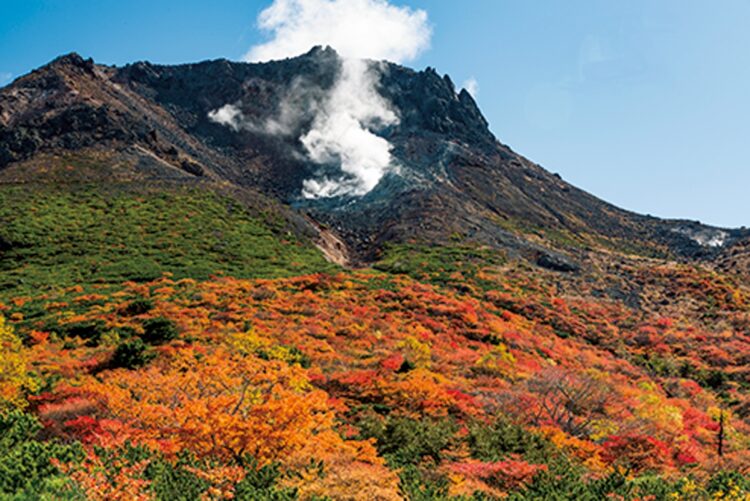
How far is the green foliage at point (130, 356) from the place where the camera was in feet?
74.0

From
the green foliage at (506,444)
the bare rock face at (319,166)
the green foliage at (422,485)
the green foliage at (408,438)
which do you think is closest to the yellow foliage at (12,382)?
the green foliage at (408,438)

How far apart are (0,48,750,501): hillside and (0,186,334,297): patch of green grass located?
0.33m

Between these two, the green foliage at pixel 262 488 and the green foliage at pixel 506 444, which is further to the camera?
the green foliage at pixel 506 444

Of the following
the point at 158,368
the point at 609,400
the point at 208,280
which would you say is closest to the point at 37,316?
the point at 208,280

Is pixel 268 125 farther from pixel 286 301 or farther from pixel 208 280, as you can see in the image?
pixel 286 301

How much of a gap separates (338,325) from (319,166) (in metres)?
84.0

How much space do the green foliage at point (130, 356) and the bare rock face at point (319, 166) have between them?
5154 centimetres

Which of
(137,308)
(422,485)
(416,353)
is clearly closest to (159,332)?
(137,308)

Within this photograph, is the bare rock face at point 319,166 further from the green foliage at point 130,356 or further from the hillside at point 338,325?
the green foliage at point 130,356

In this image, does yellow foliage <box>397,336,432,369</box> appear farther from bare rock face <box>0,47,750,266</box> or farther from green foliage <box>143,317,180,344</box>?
bare rock face <box>0,47,750,266</box>

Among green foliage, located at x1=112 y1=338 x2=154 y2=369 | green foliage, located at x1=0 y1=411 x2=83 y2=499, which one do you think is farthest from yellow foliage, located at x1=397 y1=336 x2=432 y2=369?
green foliage, located at x1=0 y1=411 x2=83 y2=499

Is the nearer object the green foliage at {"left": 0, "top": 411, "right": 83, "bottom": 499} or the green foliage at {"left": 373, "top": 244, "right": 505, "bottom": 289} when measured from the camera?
the green foliage at {"left": 0, "top": 411, "right": 83, "bottom": 499}

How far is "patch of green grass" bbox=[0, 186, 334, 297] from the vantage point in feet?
155

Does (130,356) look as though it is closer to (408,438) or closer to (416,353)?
(408,438)
